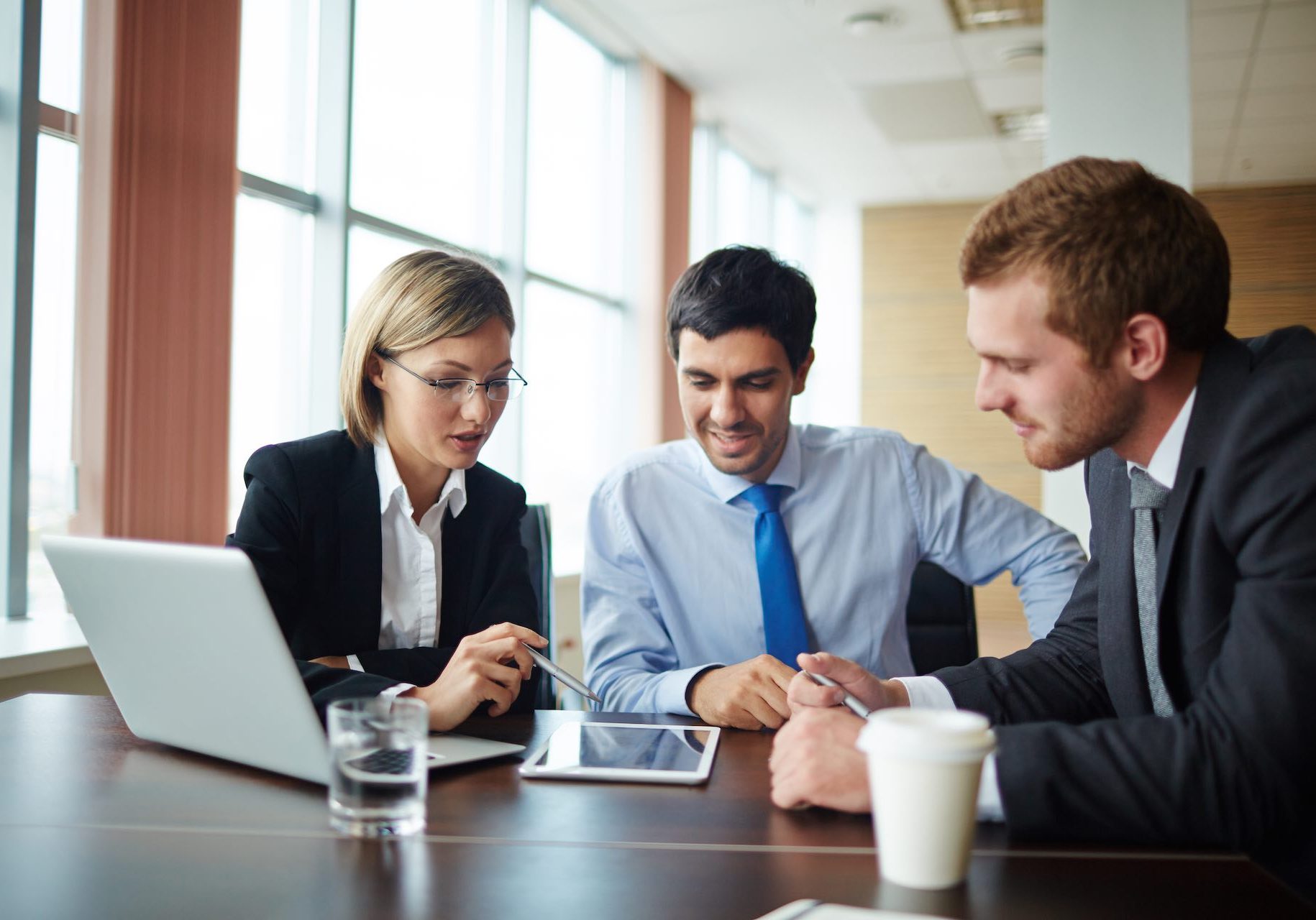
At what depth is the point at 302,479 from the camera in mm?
1691

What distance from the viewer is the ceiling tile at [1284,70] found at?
5504 millimetres

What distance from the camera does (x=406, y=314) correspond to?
182cm

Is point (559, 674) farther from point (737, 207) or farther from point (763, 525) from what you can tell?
point (737, 207)

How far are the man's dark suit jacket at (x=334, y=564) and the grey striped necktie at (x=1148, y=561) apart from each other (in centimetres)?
93

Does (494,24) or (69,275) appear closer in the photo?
(69,275)

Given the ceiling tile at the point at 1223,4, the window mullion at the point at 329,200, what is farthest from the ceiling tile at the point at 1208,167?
the window mullion at the point at 329,200

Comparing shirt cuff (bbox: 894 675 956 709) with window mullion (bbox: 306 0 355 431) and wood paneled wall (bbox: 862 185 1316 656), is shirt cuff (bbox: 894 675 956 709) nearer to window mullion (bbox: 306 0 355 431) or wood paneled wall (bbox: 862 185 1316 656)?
window mullion (bbox: 306 0 355 431)

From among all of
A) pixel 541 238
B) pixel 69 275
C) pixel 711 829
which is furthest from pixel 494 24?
pixel 711 829

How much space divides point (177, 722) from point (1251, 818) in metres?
1.12

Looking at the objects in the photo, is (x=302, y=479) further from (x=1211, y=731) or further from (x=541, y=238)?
(x=541, y=238)

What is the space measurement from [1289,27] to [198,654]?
561cm

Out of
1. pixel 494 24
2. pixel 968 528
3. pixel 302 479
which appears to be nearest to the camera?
pixel 302 479

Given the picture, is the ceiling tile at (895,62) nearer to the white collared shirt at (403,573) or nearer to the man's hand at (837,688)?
the white collared shirt at (403,573)

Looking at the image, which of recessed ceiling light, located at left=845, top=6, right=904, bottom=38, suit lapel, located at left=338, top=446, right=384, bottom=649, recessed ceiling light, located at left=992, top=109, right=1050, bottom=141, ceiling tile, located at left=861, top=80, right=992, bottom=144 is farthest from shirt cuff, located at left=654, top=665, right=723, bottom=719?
recessed ceiling light, located at left=992, top=109, right=1050, bottom=141
